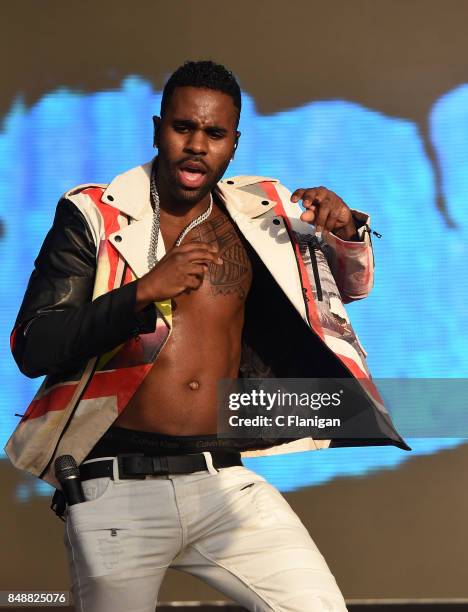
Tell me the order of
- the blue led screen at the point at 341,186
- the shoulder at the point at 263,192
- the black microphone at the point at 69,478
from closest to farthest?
the black microphone at the point at 69,478 → the shoulder at the point at 263,192 → the blue led screen at the point at 341,186

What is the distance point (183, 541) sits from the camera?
2229 millimetres

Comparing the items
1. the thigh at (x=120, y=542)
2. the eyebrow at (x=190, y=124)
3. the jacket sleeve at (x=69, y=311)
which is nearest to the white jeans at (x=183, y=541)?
the thigh at (x=120, y=542)

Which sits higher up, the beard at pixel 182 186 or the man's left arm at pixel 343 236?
the beard at pixel 182 186

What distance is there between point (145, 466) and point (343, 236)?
703 millimetres

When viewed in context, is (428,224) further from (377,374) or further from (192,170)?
(192,170)

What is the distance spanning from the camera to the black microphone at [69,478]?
87.4 inches

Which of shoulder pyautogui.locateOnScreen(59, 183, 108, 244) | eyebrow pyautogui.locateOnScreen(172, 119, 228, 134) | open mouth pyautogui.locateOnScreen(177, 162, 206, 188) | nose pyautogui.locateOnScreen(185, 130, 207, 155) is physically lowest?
shoulder pyautogui.locateOnScreen(59, 183, 108, 244)

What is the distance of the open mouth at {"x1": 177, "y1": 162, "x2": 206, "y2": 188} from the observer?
2434 millimetres

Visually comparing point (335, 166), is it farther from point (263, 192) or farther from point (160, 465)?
point (160, 465)

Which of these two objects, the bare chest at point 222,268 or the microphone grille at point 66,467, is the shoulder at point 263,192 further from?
the microphone grille at point 66,467

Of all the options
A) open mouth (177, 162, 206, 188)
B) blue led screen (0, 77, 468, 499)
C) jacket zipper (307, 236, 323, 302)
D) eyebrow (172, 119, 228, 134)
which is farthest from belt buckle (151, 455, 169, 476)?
blue led screen (0, 77, 468, 499)

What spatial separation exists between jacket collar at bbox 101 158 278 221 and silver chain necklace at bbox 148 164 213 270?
15 mm

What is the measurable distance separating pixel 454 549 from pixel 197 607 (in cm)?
100

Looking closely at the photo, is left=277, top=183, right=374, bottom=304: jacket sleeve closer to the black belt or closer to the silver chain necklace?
the silver chain necklace
